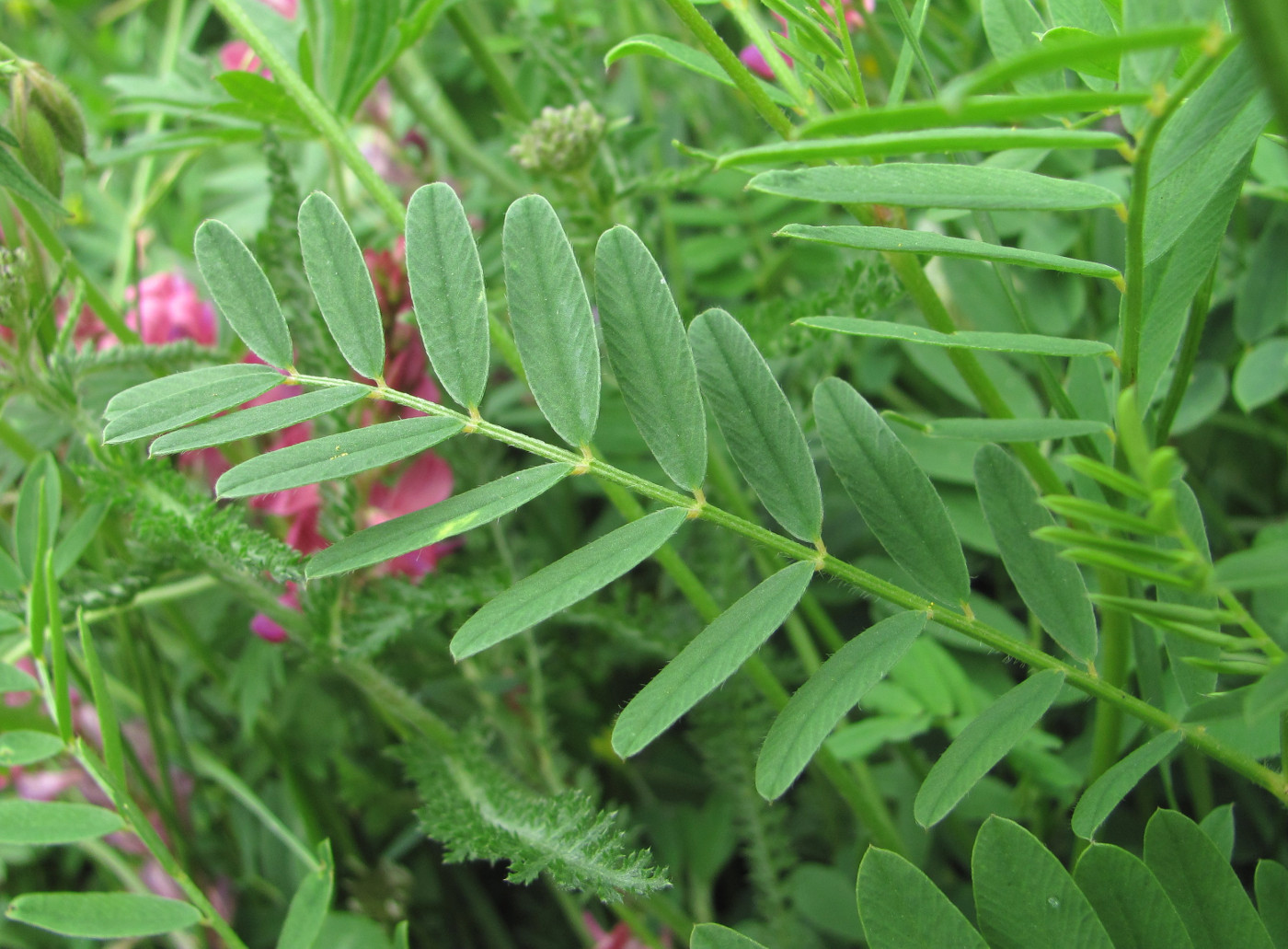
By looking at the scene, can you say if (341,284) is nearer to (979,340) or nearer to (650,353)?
(650,353)

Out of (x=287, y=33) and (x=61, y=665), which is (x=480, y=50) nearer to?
(x=287, y=33)

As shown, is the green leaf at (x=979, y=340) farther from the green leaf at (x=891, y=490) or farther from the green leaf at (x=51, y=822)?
the green leaf at (x=51, y=822)

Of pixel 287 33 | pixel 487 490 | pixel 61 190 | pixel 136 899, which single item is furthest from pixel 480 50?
pixel 136 899

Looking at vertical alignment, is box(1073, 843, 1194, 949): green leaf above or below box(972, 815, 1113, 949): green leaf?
below

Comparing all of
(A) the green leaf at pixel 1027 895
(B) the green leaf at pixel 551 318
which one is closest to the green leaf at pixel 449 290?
(B) the green leaf at pixel 551 318

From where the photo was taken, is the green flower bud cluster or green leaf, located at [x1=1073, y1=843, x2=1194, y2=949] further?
the green flower bud cluster

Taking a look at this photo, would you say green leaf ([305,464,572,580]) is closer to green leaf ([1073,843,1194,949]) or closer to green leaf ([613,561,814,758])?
green leaf ([613,561,814,758])

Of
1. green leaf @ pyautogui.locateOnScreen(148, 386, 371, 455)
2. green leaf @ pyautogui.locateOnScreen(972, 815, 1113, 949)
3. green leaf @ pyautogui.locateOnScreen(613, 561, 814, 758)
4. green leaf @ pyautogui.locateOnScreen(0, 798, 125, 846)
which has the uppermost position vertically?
green leaf @ pyautogui.locateOnScreen(148, 386, 371, 455)

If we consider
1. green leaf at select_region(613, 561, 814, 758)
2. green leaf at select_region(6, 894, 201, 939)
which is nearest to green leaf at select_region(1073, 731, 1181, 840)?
green leaf at select_region(613, 561, 814, 758)
